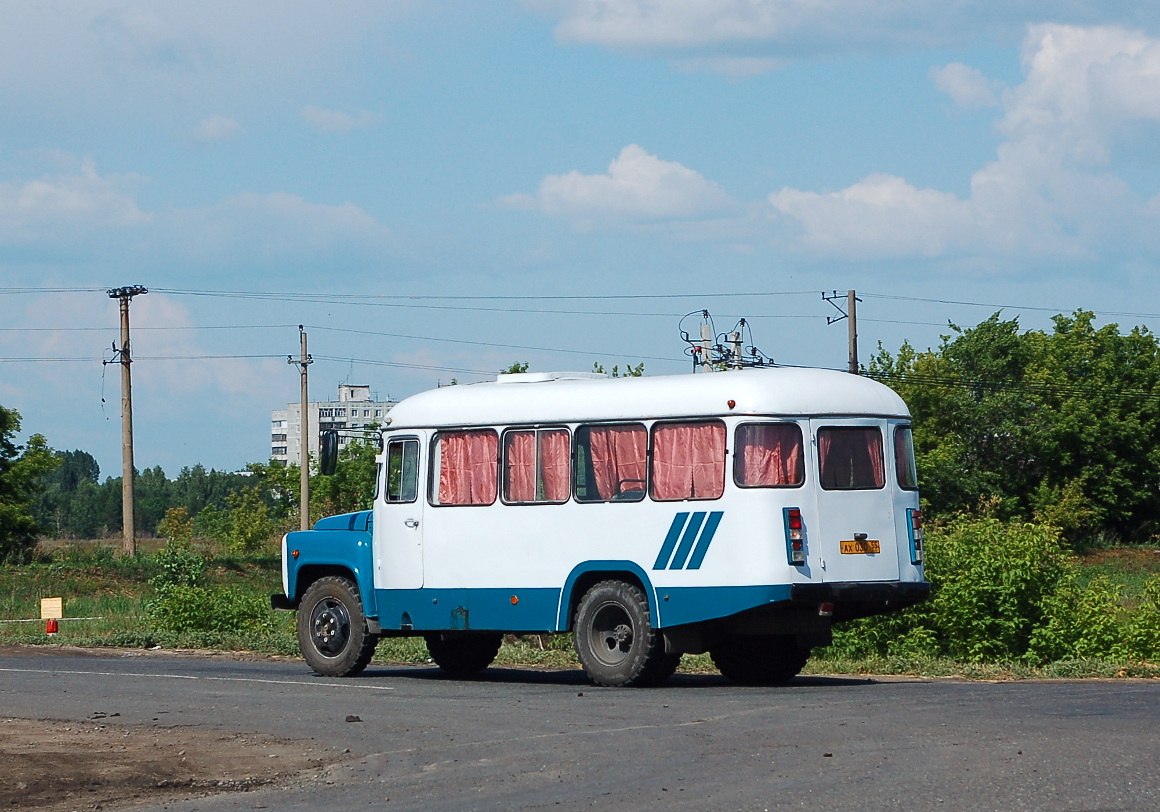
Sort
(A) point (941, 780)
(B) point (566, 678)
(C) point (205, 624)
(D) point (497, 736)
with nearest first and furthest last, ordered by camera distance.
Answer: (A) point (941, 780) < (D) point (497, 736) < (B) point (566, 678) < (C) point (205, 624)

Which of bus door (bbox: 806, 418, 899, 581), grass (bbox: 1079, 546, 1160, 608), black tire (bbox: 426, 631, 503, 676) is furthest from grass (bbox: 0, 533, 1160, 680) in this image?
bus door (bbox: 806, 418, 899, 581)

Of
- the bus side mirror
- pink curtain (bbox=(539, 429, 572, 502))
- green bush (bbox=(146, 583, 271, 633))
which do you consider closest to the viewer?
pink curtain (bbox=(539, 429, 572, 502))

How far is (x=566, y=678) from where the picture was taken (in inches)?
734

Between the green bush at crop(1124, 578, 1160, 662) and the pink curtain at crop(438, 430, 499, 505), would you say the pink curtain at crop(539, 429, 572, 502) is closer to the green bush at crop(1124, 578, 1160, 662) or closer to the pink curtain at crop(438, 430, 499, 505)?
the pink curtain at crop(438, 430, 499, 505)

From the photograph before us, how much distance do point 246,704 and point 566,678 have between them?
431 centimetres

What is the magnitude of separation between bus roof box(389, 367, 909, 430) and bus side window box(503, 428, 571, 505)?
15 cm

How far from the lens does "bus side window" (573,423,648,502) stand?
1653 centimetres

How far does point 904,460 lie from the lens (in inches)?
659

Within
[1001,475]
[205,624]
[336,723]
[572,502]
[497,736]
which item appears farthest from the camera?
[1001,475]

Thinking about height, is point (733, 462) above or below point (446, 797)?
above

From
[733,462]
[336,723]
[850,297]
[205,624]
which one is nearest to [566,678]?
[733,462]

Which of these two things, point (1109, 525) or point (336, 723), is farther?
point (1109, 525)

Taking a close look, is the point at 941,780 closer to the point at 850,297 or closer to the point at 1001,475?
the point at 850,297

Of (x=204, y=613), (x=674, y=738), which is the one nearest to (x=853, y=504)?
(x=674, y=738)
